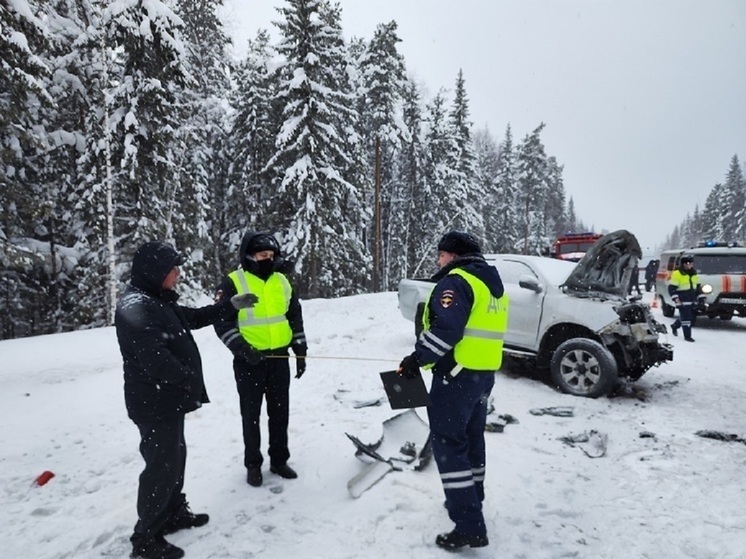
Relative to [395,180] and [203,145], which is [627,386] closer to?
[203,145]

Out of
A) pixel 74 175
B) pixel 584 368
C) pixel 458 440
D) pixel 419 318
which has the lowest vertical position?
pixel 584 368

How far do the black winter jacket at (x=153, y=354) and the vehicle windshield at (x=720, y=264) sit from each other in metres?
13.4

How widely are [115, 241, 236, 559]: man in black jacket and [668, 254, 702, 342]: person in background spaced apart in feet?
36.3

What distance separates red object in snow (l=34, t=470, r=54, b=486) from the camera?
3951 mm

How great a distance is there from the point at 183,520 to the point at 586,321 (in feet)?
18.7

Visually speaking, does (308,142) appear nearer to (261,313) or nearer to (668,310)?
(668,310)

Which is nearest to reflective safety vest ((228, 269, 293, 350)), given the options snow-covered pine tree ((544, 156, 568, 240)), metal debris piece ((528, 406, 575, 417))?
metal debris piece ((528, 406, 575, 417))

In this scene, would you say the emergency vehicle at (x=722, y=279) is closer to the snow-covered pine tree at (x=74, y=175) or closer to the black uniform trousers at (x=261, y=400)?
the black uniform trousers at (x=261, y=400)

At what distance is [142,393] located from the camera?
9.65 feet

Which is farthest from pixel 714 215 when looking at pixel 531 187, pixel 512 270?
pixel 512 270

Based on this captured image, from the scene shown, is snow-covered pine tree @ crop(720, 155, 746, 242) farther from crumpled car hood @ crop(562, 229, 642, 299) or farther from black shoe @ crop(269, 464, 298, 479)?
black shoe @ crop(269, 464, 298, 479)

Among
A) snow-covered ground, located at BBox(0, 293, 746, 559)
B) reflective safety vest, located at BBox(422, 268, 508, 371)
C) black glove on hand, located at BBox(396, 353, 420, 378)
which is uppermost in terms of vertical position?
reflective safety vest, located at BBox(422, 268, 508, 371)

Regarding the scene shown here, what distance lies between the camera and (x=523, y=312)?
22.9ft

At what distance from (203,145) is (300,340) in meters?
20.2
